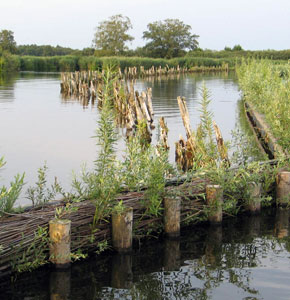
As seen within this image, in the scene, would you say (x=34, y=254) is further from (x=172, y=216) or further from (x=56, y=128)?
(x=56, y=128)

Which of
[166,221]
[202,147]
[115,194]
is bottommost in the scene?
[166,221]

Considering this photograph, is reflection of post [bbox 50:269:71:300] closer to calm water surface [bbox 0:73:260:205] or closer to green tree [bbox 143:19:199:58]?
calm water surface [bbox 0:73:260:205]

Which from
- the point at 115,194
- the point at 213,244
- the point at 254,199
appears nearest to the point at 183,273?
the point at 213,244

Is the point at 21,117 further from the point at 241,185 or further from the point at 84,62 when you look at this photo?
the point at 84,62

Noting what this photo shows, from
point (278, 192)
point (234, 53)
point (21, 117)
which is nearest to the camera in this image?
point (278, 192)

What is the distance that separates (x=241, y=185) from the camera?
912 cm

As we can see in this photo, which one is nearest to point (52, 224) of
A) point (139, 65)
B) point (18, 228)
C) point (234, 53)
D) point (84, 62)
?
point (18, 228)

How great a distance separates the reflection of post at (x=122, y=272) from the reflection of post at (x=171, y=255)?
0.54 metres

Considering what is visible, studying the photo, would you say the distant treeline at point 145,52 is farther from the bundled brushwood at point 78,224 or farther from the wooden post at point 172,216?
the wooden post at point 172,216

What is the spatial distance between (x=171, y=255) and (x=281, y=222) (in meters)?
2.65

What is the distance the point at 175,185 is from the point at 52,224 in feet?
9.29

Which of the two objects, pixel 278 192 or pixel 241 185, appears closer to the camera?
pixel 241 185

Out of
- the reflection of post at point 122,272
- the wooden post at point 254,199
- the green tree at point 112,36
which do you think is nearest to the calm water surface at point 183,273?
the reflection of post at point 122,272

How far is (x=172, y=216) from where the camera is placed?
26.6ft
